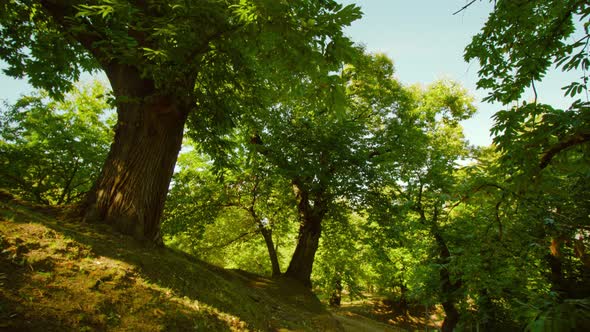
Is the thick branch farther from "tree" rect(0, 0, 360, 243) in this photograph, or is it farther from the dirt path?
the dirt path

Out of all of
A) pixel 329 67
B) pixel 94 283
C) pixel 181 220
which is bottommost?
pixel 94 283

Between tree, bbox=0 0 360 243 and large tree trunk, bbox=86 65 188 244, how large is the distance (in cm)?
2

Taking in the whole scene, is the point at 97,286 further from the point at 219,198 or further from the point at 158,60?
the point at 219,198

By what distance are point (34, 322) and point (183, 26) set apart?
132 inches

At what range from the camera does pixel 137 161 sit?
5258 mm

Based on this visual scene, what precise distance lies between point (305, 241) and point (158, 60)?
856 cm

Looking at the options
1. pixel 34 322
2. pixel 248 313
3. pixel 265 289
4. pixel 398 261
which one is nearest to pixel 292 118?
pixel 265 289

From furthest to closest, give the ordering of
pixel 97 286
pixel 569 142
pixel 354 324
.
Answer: pixel 354 324, pixel 97 286, pixel 569 142

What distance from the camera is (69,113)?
14.1 m

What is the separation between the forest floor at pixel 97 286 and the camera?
2.59 metres

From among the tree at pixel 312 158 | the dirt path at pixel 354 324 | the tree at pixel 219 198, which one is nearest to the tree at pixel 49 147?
the tree at pixel 219 198

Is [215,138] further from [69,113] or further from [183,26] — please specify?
[69,113]

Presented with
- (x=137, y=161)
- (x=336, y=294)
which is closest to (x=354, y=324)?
(x=137, y=161)

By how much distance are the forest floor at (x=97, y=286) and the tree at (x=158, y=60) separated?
2.99 feet
